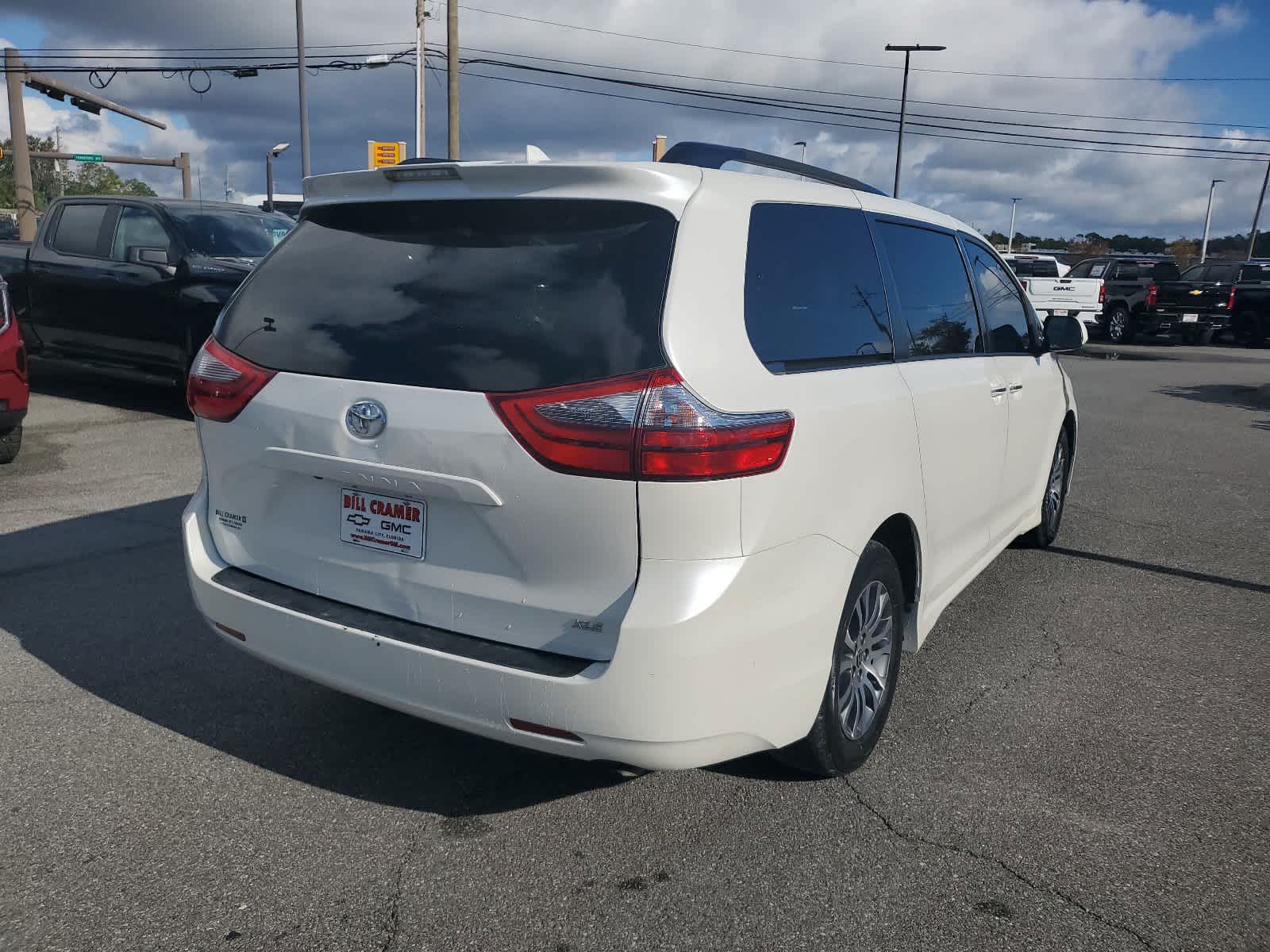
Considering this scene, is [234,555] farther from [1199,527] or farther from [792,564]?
[1199,527]

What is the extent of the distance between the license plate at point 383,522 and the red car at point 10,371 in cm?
551

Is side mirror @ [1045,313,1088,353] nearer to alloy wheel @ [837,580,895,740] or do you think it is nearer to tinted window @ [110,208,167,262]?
alloy wheel @ [837,580,895,740]

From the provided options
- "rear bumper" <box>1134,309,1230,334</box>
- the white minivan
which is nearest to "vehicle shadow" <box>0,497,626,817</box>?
the white minivan

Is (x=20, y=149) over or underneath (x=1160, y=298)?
over

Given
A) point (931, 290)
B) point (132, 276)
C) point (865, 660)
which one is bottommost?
point (865, 660)

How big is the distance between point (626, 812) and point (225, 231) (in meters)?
8.56

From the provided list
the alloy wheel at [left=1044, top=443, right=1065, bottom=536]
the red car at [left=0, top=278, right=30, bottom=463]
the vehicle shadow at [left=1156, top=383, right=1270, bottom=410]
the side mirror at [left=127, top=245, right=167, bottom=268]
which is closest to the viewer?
the alloy wheel at [left=1044, top=443, right=1065, bottom=536]

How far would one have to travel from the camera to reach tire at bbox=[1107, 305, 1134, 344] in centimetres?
2605

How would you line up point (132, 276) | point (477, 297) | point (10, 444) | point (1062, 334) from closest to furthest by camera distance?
1. point (477, 297)
2. point (1062, 334)
3. point (10, 444)
4. point (132, 276)

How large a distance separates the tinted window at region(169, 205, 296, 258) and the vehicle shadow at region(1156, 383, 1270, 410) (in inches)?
468

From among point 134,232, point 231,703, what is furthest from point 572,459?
point 134,232

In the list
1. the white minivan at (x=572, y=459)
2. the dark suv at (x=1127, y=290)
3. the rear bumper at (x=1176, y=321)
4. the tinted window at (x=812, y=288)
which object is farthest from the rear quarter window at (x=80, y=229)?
the rear bumper at (x=1176, y=321)

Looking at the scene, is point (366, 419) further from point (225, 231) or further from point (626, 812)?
point (225, 231)

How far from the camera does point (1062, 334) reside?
5547 millimetres
